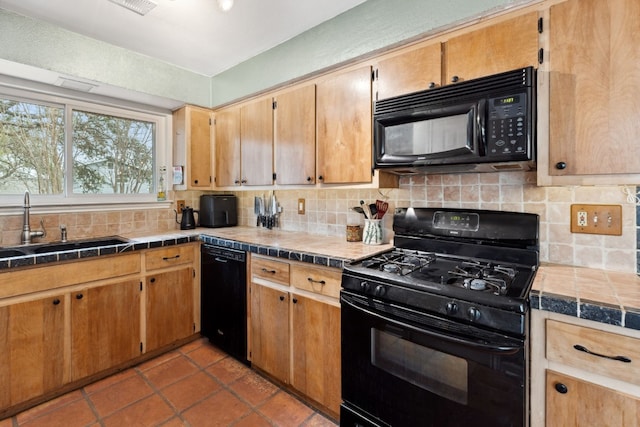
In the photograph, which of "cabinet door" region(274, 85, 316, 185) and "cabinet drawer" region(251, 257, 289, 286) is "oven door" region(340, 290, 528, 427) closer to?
"cabinet drawer" region(251, 257, 289, 286)

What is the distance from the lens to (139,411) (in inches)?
71.6

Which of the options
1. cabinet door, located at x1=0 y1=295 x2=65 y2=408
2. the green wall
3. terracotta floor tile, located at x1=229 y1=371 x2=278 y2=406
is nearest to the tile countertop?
the green wall

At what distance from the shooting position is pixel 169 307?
2436 mm

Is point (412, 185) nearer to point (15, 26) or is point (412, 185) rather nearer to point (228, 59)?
point (228, 59)

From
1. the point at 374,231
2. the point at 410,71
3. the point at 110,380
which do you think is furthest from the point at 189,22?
the point at 110,380

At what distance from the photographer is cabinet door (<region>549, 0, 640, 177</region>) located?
118cm

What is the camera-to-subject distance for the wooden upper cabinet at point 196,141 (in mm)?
2881

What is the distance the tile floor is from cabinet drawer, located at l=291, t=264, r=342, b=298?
0.72 meters

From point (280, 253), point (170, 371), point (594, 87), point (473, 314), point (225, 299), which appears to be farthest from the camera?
point (225, 299)

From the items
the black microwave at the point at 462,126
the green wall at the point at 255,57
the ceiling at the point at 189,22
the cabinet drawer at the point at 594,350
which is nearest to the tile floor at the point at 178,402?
the cabinet drawer at the point at 594,350

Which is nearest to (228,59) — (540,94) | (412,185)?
(412,185)

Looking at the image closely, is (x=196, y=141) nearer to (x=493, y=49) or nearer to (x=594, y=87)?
(x=493, y=49)

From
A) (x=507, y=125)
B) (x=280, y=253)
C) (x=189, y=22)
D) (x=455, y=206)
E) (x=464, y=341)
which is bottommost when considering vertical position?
(x=464, y=341)

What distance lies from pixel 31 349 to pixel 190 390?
94cm
